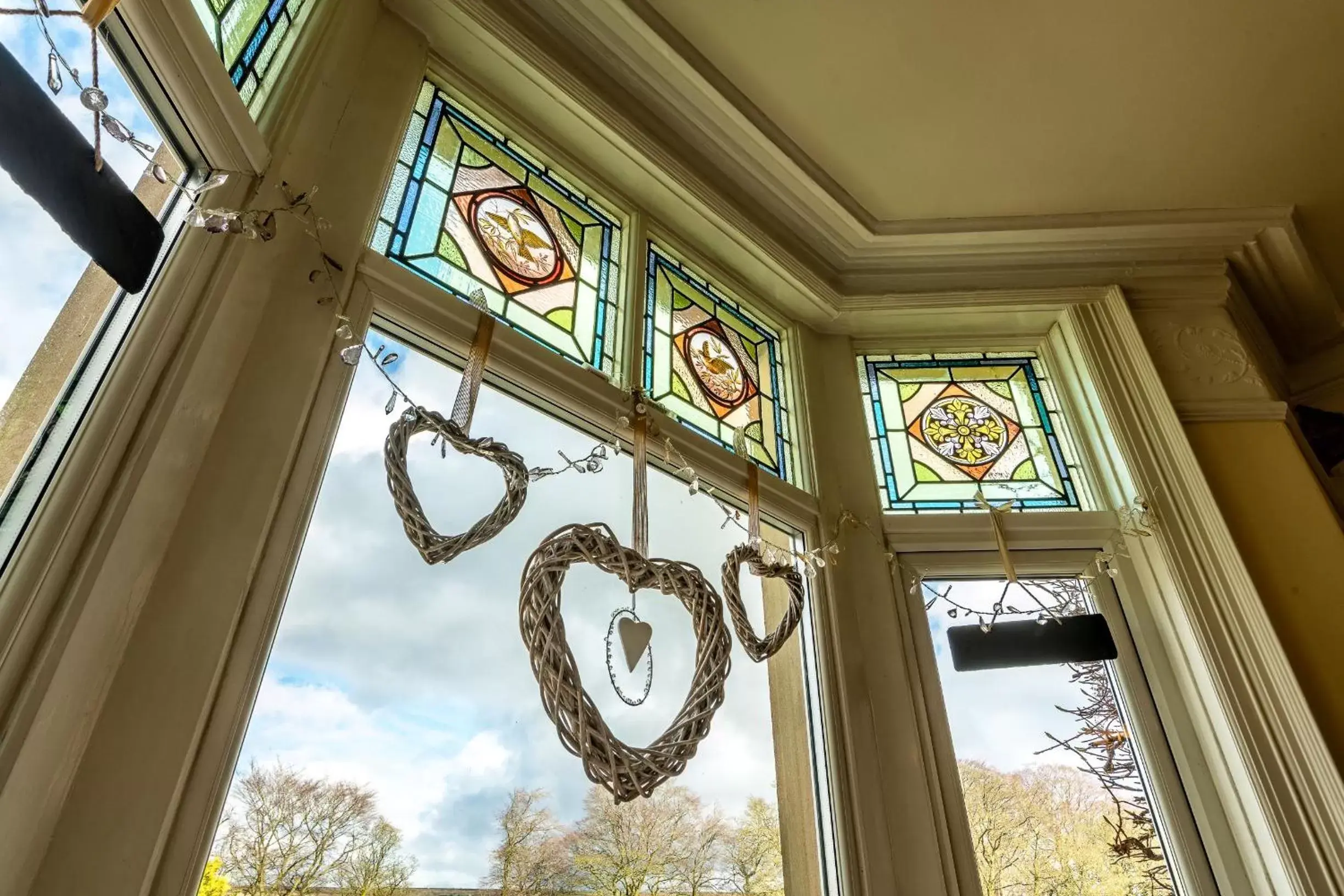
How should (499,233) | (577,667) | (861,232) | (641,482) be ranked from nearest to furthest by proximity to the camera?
(577,667) → (641,482) → (499,233) → (861,232)

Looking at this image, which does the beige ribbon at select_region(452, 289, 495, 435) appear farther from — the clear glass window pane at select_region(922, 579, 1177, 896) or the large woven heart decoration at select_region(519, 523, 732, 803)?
the clear glass window pane at select_region(922, 579, 1177, 896)

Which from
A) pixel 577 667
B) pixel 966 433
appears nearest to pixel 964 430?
pixel 966 433

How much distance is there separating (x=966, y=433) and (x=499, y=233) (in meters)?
1.45

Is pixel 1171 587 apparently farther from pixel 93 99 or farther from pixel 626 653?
pixel 93 99

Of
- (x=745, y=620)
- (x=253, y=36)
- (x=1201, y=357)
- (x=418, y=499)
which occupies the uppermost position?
(x=1201, y=357)

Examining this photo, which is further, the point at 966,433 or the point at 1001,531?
the point at 966,433

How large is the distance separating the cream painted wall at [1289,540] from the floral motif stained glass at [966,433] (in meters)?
0.37

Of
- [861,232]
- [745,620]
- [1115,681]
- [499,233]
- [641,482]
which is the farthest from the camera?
[861,232]

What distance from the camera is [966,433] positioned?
225cm

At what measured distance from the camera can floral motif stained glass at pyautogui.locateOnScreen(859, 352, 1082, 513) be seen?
6.96ft

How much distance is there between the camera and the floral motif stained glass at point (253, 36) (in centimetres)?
105

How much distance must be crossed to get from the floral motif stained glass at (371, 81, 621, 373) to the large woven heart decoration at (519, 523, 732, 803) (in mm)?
568

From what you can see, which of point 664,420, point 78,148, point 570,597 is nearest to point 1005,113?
point 664,420

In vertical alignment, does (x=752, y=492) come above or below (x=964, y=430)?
below
